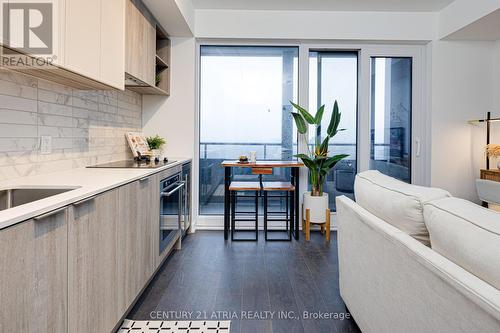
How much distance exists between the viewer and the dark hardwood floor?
1.94 metres

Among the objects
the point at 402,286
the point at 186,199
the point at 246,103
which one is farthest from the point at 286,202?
the point at 402,286

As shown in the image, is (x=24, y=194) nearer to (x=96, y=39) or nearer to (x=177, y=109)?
(x=96, y=39)

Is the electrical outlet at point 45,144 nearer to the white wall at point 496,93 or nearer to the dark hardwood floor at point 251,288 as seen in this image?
the dark hardwood floor at point 251,288

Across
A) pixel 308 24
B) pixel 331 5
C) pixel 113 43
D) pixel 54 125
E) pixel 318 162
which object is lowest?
pixel 318 162

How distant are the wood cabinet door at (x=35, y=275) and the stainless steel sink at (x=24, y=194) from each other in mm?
366

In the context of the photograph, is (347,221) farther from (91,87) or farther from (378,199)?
(91,87)

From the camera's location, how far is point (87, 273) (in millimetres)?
1352

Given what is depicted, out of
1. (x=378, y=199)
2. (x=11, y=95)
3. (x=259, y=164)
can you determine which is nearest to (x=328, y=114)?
(x=259, y=164)

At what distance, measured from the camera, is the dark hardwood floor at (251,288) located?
6.37 feet

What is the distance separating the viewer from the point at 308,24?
12.4 feet

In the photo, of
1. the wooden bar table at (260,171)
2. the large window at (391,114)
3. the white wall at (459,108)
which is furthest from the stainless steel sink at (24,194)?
the white wall at (459,108)

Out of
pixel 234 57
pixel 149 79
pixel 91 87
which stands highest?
pixel 234 57

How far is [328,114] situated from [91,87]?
9.18 feet

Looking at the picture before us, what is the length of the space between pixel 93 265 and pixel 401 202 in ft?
4.51
